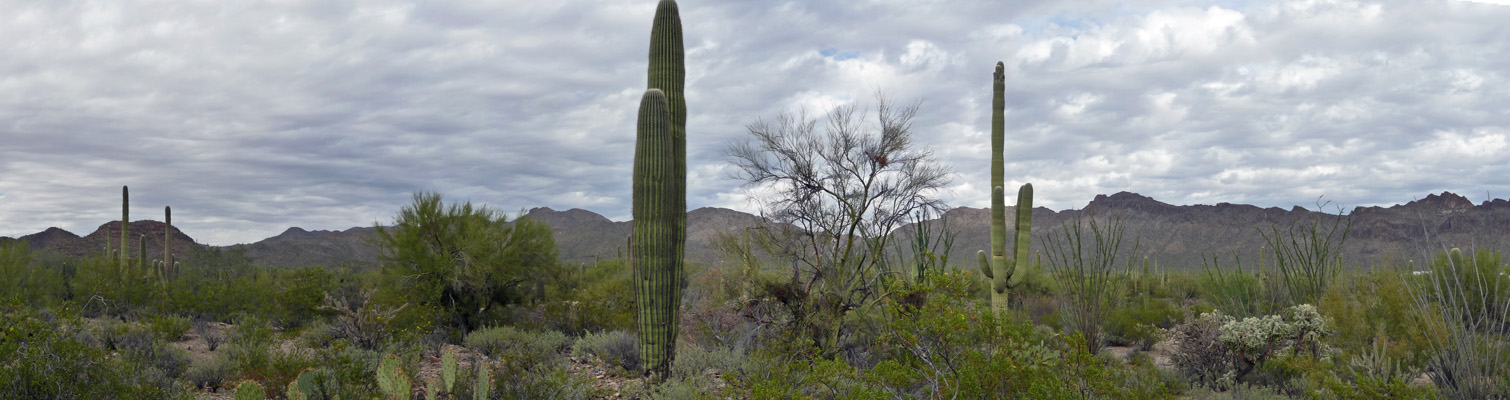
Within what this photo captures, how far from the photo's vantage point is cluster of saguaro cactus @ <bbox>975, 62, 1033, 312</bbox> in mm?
13811

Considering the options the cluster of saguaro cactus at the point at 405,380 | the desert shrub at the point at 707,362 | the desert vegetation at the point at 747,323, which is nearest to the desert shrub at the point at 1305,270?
the desert vegetation at the point at 747,323

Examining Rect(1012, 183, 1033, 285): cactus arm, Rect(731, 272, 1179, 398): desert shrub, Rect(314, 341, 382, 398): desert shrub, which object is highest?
Rect(1012, 183, 1033, 285): cactus arm

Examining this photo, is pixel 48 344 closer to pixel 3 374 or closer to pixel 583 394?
pixel 3 374

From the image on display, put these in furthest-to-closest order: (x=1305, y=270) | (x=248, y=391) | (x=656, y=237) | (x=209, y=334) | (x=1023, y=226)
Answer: (x=1023, y=226), (x=1305, y=270), (x=209, y=334), (x=656, y=237), (x=248, y=391)

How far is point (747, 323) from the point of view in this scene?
12203mm

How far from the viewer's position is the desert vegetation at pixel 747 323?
20.7 ft

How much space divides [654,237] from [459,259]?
16.4ft

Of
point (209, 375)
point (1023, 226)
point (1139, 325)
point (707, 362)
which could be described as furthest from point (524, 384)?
point (1139, 325)

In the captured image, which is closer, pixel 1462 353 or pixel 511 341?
pixel 1462 353

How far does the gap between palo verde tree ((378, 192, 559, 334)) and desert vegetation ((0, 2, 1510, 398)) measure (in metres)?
0.04

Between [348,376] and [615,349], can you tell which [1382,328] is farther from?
[348,376]

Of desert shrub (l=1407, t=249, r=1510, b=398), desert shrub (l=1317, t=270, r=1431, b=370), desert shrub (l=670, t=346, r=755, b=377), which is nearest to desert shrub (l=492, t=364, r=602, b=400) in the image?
desert shrub (l=670, t=346, r=755, b=377)

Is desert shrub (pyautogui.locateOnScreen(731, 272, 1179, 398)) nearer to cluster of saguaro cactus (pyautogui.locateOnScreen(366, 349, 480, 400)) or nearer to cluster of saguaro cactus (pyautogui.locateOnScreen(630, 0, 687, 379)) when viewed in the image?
cluster of saguaro cactus (pyautogui.locateOnScreen(366, 349, 480, 400))

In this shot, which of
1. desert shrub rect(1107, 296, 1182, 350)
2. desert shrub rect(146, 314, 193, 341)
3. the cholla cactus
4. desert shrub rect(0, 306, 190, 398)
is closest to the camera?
the cholla cactus
